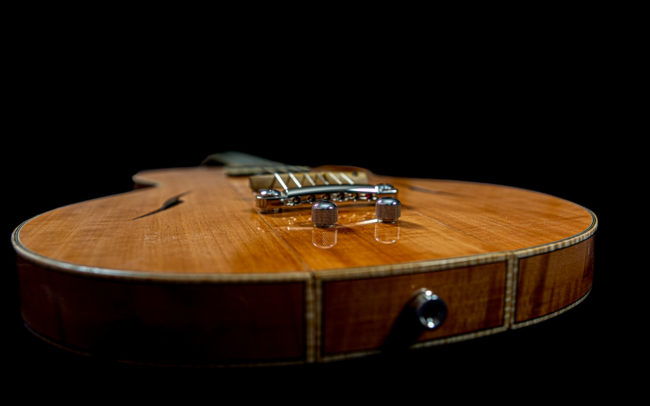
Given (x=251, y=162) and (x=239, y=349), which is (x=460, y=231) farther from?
(x=251, y=162)

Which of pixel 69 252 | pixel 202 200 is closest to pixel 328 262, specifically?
pixel 69 252

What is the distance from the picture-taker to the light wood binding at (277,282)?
982mm

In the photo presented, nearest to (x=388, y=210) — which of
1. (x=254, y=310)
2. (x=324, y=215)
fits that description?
(x=324, y=215)

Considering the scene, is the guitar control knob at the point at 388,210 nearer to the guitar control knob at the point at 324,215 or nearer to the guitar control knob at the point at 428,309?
the guitar control knob at the point at 324,215

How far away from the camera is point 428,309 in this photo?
1.02 meters

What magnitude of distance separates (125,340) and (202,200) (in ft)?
2.76

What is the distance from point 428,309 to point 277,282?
12.1 inches

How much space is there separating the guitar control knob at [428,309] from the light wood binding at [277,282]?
0.02 metres

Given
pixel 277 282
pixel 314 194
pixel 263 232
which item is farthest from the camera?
pixel 314 194

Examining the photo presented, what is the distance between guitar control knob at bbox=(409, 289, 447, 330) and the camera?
40.1 inches

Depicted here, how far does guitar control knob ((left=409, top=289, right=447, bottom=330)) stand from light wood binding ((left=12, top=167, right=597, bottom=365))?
2 cm

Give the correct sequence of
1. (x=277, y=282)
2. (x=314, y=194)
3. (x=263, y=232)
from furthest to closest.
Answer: (x=314, y=194) < (x=263, y=232) < (x=277, y=282)

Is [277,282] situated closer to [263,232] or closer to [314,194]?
[263,232]

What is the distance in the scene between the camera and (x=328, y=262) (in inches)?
40.6
